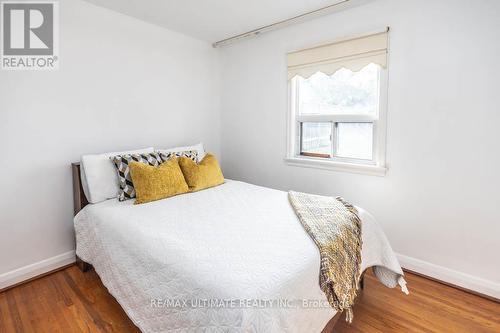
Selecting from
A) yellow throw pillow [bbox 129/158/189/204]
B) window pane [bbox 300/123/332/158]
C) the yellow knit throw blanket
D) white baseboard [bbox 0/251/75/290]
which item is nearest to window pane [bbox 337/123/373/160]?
window pane [bbox 300/123/332/158]

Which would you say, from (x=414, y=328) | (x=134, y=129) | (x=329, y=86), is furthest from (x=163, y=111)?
(x=414, y=328)

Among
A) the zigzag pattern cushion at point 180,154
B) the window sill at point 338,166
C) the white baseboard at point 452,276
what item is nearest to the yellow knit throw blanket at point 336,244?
the window sill at point 338,166

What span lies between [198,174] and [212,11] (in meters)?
1.58

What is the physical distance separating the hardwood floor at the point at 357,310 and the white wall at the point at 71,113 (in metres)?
0.41

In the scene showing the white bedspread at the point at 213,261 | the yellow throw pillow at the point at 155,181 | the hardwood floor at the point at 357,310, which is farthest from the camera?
the yellow throw pillow at the point at 155,181

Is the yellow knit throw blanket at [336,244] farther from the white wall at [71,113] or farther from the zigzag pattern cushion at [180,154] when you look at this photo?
the white wall at [71,113]

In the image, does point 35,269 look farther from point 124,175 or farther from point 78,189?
point 124,175

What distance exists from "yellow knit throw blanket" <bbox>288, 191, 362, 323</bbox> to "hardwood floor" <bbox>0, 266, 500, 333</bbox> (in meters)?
0.39

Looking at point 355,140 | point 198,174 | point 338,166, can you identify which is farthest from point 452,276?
point 198,174

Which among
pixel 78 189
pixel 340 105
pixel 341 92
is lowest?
pixel 78 189

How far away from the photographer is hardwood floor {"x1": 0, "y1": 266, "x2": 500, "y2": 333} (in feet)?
5.60

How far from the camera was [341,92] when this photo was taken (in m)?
2.74

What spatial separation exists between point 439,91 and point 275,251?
1.85 metres

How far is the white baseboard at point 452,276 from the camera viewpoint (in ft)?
6.57
